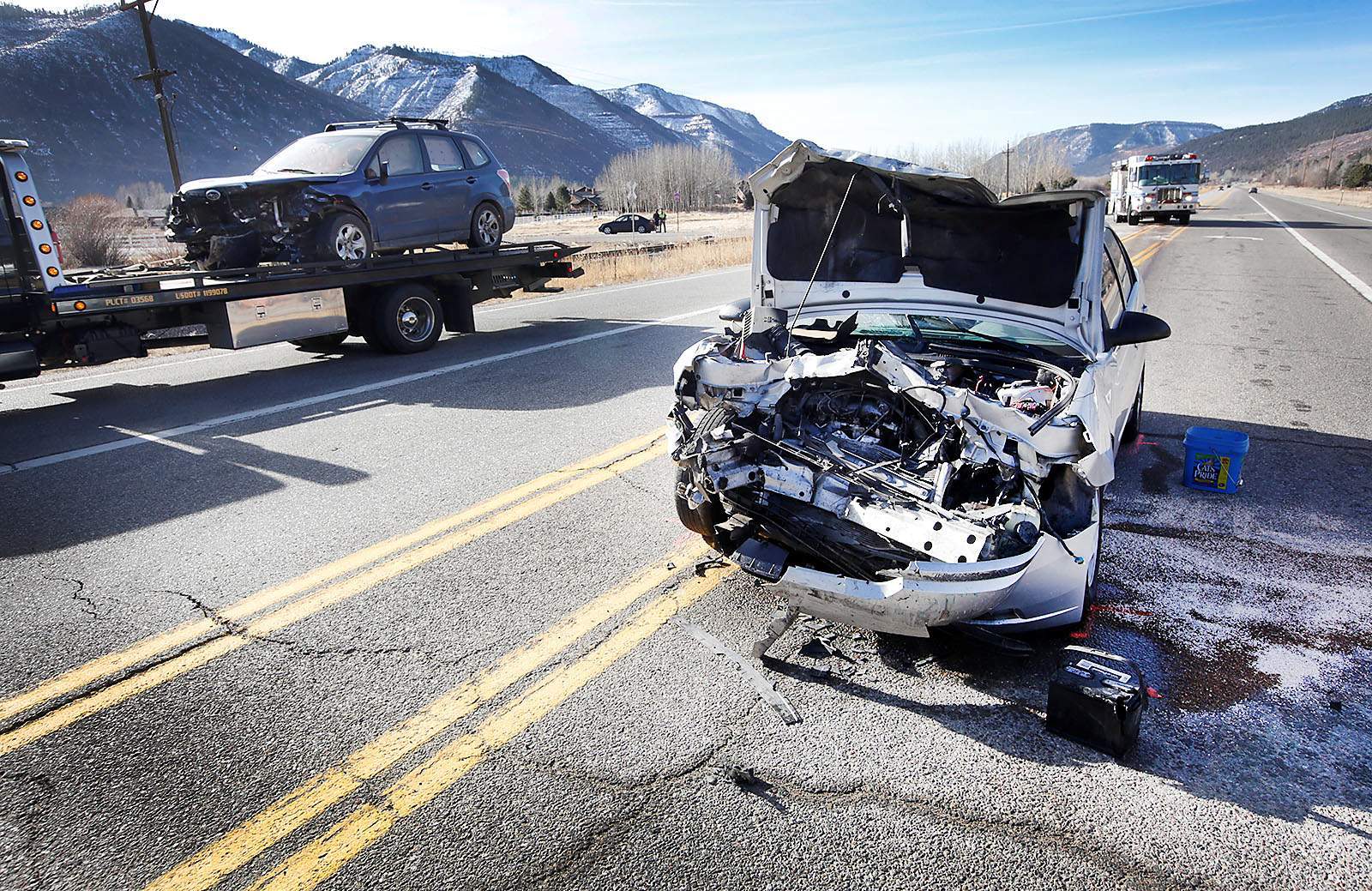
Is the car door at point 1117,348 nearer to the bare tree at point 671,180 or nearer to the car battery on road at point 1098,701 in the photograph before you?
the car battery on road at point 1098,701

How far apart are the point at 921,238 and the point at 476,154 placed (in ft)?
29.6

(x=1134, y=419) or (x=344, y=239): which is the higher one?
(x=344, y=239)

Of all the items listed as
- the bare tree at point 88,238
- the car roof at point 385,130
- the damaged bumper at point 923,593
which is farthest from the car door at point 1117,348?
the bare tree at point 88,238

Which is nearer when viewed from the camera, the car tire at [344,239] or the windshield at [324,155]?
the car tire at [344,239]

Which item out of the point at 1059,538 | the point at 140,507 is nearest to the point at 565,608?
the point at 1059,538

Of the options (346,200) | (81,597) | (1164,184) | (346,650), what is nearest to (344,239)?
(346,200)

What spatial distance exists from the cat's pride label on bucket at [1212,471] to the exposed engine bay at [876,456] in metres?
1.66

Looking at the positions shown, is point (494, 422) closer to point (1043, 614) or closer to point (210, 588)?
point (210, 588)

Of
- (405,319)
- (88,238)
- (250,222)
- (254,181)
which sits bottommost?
(405,319)

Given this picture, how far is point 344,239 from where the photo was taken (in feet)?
33.9

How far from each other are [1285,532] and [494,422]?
5.38 meters

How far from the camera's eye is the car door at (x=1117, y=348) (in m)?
4.29

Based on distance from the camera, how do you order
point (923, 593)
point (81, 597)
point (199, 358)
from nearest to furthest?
1. point (923, 593)
2. point (81, 597)
3. point (199, 358)

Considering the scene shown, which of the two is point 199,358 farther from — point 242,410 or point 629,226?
point 629,226
